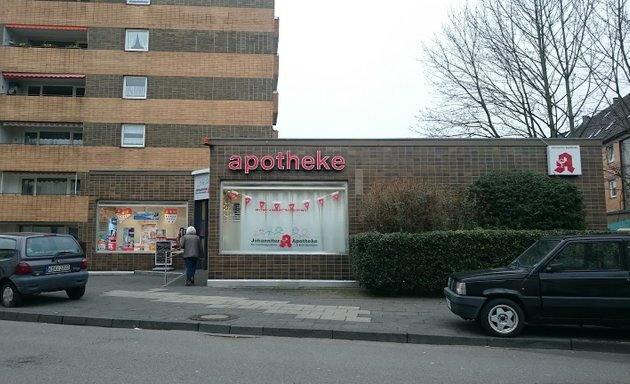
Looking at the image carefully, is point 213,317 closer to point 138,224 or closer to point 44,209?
point 138,224

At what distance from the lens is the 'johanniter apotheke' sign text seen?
46.9ft

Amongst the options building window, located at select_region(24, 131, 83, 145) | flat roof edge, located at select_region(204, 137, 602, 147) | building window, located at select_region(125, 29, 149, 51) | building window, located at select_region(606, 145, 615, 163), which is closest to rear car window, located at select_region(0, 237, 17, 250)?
flat roof edge, located at select_region(204, 137, 602, 147)

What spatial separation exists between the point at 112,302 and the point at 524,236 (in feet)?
32.2

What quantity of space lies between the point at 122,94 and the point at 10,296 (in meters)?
16.8

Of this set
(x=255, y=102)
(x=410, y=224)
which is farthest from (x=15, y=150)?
(x=410, y=224)

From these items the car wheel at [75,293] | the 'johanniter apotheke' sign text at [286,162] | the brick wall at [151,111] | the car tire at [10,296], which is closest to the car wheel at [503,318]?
the 'johanniter apotheke' sign text at [286,162]

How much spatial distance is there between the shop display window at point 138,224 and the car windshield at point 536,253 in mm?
15450

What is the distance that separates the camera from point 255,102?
25766 mm

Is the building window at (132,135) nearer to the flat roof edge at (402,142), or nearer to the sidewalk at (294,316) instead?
the flat roof edge at (402,142)

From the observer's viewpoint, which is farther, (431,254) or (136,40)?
(136,40)

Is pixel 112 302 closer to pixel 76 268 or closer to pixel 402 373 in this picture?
pixel 76 268

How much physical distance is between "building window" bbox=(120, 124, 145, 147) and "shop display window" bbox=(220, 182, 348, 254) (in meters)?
13.0

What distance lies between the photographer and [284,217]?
14.5 metres

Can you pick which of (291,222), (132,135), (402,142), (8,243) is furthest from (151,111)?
(402,142)
